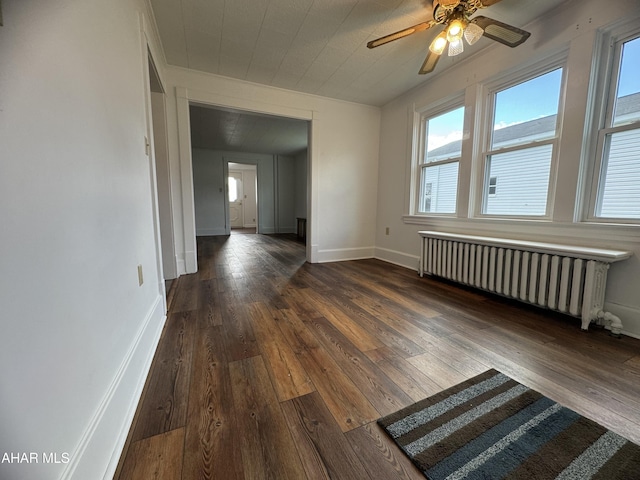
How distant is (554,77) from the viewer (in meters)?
2.17

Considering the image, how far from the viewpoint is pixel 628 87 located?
5.80 feet

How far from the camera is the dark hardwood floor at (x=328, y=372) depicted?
0.90 m

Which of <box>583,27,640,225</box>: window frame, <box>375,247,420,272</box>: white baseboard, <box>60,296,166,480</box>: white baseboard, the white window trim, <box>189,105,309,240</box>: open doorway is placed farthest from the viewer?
<box>189,105,309,240</box>: open doorway

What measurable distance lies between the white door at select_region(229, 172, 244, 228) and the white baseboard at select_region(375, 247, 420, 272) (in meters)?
6.83

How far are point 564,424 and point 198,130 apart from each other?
6.24 m

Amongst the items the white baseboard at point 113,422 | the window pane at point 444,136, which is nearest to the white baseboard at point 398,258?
the window pane at point 444,136

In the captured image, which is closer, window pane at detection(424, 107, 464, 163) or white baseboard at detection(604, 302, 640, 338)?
white baseboard at detection(604, 302, 640, 338)

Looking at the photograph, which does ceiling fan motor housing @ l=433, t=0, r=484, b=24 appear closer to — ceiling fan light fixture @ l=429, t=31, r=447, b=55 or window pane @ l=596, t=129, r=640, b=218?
ceiling fan light fixture @ l=429, t=31, r=447, b=55

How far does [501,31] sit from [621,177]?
1.36 m

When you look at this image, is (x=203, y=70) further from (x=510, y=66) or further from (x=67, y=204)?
(x=510, y=66)

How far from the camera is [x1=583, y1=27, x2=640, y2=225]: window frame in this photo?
178cm

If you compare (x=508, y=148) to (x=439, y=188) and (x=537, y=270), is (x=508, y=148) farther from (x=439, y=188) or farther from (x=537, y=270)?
(x=537, y=270)

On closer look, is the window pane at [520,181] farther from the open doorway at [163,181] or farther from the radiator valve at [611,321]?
the open doorway at [163,181]

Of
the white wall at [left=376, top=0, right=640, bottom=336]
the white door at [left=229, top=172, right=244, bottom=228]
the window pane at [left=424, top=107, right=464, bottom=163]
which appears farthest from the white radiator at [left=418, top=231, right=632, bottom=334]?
the white door at [left=229, top=172, right=244, bottom=228]
